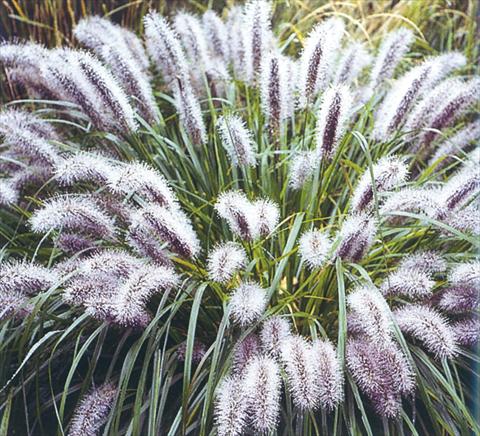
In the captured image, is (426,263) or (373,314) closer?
(373,314)

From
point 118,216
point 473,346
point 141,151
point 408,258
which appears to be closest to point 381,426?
point 473,346

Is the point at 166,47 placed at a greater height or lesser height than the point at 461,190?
greater

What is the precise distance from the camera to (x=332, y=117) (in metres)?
2.01

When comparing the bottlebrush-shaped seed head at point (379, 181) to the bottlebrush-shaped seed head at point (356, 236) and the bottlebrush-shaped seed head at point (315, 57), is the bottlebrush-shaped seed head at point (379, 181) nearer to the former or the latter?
the bottlebrush-shaped seed head at point (356, 236)

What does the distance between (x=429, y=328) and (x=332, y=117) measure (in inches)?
25.8

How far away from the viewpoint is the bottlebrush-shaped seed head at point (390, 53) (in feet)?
8.49

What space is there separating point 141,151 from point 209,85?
57cm

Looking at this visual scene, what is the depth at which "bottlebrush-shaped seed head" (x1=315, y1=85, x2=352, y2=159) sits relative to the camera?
6.50ft

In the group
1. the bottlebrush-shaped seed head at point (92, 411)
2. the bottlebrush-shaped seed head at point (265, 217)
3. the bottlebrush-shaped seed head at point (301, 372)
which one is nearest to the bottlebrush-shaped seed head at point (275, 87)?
the bottlebrush-shaped seed head at point (265, 217)

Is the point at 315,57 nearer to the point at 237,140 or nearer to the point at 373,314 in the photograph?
the point at 237,140

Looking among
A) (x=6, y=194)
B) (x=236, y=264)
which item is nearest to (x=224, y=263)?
(x=236, y=264)

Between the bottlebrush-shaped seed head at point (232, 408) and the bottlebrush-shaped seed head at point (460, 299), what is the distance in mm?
658

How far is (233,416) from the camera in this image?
62.4 inches

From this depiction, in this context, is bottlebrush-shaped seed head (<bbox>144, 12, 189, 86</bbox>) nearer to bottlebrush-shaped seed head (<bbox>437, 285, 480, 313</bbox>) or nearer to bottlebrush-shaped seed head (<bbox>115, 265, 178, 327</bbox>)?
bottlebrush-shaped seed head (<bbox>115, 265, 178, 327</bbox>)
